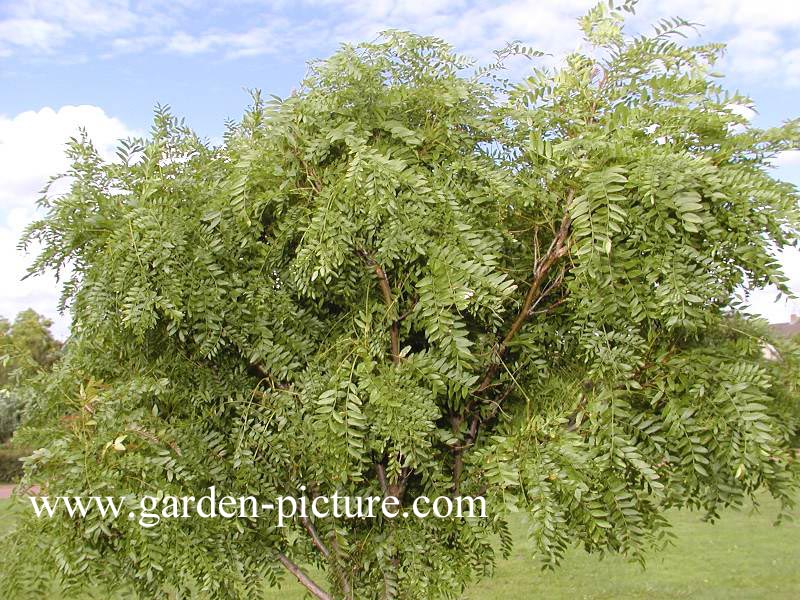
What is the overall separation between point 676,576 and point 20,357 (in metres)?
6.02

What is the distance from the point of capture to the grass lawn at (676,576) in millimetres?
6324

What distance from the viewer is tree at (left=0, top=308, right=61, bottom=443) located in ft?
9.16

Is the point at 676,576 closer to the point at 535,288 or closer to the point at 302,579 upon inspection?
the point at 302,579

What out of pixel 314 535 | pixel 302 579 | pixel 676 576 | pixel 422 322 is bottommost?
pixel 676 576

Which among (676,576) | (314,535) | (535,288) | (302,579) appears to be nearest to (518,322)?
(535,288)

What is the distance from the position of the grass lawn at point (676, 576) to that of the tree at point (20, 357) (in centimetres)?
350

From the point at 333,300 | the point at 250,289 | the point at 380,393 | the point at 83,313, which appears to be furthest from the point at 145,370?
the point at 380,393

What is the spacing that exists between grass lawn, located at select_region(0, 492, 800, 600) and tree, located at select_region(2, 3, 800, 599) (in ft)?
12.0

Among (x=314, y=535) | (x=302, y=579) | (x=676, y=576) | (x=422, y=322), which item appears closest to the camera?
(x=422, y=322)

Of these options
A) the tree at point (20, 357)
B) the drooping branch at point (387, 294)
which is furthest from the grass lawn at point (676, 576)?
the drooping branch at point (387, 294)

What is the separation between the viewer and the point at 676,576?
22.4ft

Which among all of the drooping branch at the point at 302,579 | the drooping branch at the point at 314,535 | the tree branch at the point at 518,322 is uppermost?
the tree branch at the point at 518,322

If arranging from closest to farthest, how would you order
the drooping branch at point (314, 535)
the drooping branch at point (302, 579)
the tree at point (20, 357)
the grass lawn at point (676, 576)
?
1. the drooping branch at point (314, 535)
2. the drooping branch at point (302, 579)
3. the tree at point (20, 357)
4. the grass lawn at point (676, 576)

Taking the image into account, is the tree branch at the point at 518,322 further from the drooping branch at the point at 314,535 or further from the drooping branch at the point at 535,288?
the drooping branch at the point at 314,535
